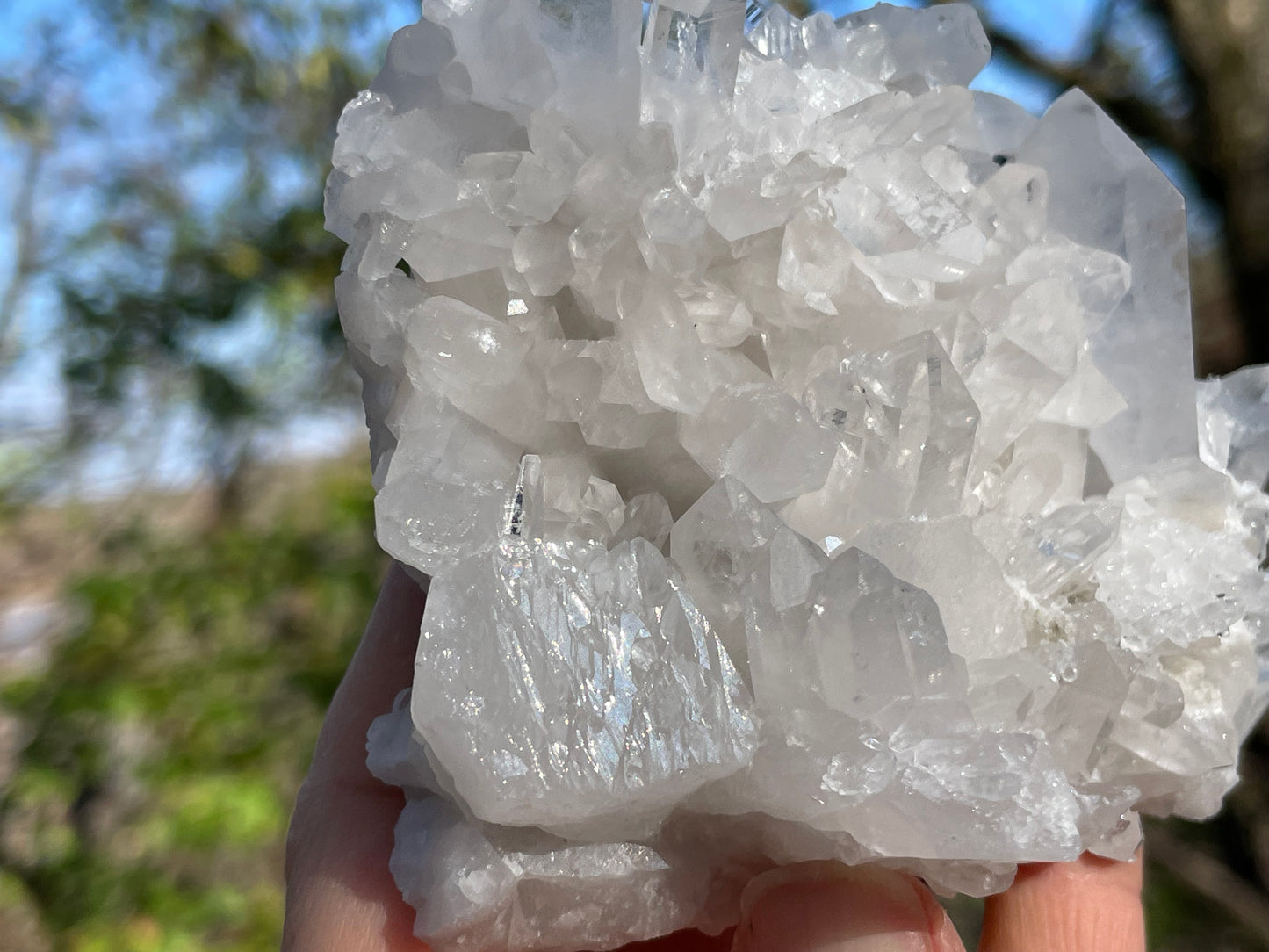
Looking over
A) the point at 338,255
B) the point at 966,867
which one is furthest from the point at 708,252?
the point at 338,255

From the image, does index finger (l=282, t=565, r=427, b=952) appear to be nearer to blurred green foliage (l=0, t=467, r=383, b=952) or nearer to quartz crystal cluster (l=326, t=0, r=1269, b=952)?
quartz crystal cluster (l=326, t=0, r=1269, b=952)

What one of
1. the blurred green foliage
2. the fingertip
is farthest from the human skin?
the blurred green foliage

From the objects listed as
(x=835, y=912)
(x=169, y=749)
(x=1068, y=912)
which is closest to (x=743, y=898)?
(x=835, y=912)

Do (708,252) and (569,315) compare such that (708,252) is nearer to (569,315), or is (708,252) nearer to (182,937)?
(569,315)

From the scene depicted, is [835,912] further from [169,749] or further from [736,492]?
[169,749]

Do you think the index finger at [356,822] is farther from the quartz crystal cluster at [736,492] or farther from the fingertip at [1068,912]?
the fingertip at [1068,912]

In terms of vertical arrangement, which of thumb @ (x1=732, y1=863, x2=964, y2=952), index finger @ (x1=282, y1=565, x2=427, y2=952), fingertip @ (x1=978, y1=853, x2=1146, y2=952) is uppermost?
thumb @ (x1=732, y1=863, x2=964, y2=952)

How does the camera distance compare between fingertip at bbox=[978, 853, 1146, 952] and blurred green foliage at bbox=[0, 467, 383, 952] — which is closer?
fingertip at bbox=[978, 853, 1146, 952]
